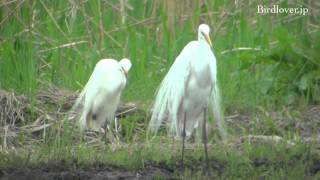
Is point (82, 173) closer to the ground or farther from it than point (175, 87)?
closer to the ground

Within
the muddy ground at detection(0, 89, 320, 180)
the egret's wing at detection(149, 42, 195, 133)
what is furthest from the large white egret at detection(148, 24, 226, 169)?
the muddy ground at detection(0, 89, 320, 180)

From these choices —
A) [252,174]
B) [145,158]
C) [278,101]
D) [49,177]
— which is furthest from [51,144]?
[278,101]

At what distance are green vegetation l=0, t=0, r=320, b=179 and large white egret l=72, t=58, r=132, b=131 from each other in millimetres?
225

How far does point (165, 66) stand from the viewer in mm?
9289

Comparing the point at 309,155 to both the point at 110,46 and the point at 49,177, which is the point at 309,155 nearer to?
the point at 49,177

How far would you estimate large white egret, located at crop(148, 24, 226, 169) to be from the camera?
22.2 feet

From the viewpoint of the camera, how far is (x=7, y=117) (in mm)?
7828

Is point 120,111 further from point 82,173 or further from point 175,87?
point 82,173

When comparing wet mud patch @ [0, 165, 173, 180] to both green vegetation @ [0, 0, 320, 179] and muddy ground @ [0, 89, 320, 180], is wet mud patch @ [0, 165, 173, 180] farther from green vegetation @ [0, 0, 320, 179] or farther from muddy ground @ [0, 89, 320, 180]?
green vegetation @ [0, 0, 320, 179]

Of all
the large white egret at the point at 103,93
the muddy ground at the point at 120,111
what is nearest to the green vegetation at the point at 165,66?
the muddy ground at the point at 120,111

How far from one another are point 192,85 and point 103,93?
1.39 meters

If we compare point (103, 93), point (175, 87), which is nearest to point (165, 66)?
point (103, 93)

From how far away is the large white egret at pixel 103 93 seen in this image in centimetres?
786

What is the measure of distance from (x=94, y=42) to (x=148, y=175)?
12.8 ft
